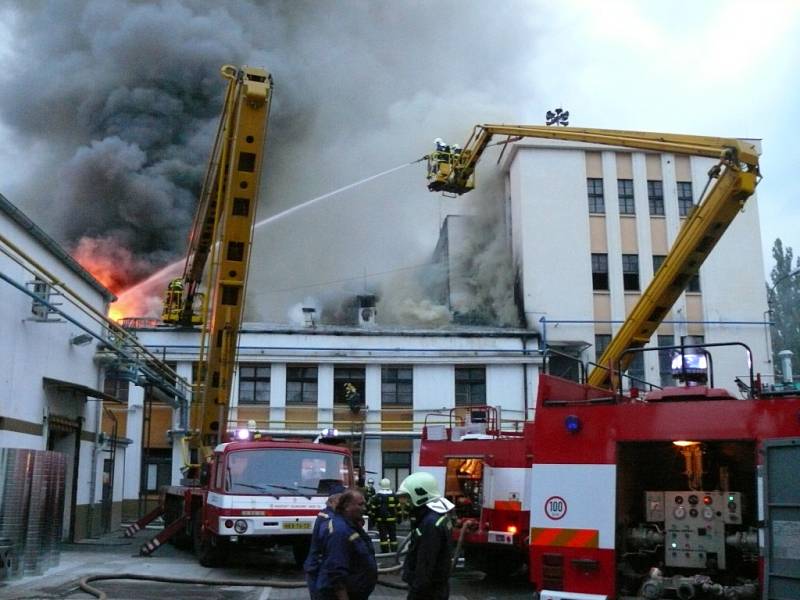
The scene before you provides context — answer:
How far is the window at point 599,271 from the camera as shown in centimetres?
2955

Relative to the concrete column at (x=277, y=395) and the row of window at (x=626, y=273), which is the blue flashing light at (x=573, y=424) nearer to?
the concrete column at (x=277, y=395)

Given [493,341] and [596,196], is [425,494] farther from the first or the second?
[596,196]

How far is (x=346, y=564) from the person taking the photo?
526 cm

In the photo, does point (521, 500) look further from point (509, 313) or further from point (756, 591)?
point (509, 313)

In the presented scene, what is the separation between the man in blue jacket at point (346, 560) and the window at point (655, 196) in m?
26.8

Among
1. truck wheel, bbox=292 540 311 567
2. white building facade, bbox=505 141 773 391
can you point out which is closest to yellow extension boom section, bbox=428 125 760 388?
truck wheel, bbox=292 540 311 567

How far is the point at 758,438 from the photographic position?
6.16 meters

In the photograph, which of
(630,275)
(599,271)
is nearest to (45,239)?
(599,271)

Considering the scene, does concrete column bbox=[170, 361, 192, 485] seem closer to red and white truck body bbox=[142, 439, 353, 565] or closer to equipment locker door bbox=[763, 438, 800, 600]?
red and white truck body bbox=[142, 439, 353, 565]

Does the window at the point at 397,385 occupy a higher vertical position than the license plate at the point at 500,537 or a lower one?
higher

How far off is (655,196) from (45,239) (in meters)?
21.9

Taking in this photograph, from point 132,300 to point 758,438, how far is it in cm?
2949

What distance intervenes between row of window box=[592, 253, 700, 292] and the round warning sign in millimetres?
23255

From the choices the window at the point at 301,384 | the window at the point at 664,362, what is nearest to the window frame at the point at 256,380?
the window at the point at 301,384
